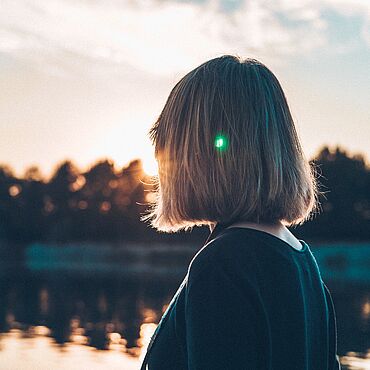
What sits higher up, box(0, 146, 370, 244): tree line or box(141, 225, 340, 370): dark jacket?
box(0, 146, 370, 244): tree line

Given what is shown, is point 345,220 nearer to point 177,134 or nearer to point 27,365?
point 27,365

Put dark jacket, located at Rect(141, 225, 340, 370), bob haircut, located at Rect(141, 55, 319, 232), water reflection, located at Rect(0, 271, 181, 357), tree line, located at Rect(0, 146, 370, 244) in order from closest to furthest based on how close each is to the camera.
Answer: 1. dark jacket, located at Rect(141, 225, 340, 370)
2. bob haircut, located at Rect(141, 55, 319, 232)
3. water reflection, located at Rect(0, 271, 181, 357)
4. tree line, located at Rect(0, 146, 370, 244)

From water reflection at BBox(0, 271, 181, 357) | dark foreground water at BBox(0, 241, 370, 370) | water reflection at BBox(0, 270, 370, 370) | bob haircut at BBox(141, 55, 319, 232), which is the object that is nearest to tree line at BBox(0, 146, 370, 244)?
water reflection at BBox(0, 270, 370, 370)

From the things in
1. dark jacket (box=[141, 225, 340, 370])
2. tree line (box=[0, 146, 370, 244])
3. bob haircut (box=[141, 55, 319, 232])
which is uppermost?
tree line (box=[0, 146, 370, 244])

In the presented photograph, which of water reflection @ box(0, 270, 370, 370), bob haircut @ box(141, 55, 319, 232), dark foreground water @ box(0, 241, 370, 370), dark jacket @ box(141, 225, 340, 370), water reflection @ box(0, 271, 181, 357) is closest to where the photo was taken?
dark jacket @ box(141, 225, 340, 370)

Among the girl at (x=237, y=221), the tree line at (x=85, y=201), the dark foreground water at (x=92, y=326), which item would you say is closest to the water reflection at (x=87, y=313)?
the dark foreground water at (x=92, y=326)

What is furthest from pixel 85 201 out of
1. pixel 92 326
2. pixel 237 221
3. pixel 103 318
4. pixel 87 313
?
pixel 237 221

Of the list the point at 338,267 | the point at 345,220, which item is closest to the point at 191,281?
the point at 338,267

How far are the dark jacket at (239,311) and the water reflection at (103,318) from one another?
53.8ft

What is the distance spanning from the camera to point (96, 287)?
4591 centimetres

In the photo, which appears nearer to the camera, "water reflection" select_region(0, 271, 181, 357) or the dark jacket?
the dark jacket

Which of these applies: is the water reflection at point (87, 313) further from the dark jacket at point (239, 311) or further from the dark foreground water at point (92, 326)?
the dark jacket at point (239, 311)

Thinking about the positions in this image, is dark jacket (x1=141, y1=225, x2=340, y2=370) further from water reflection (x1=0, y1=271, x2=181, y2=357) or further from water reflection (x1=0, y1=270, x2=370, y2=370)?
water reflection (x1=0, y1=271, x2=181, y2=357)

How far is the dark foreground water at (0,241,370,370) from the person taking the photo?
1855cm
